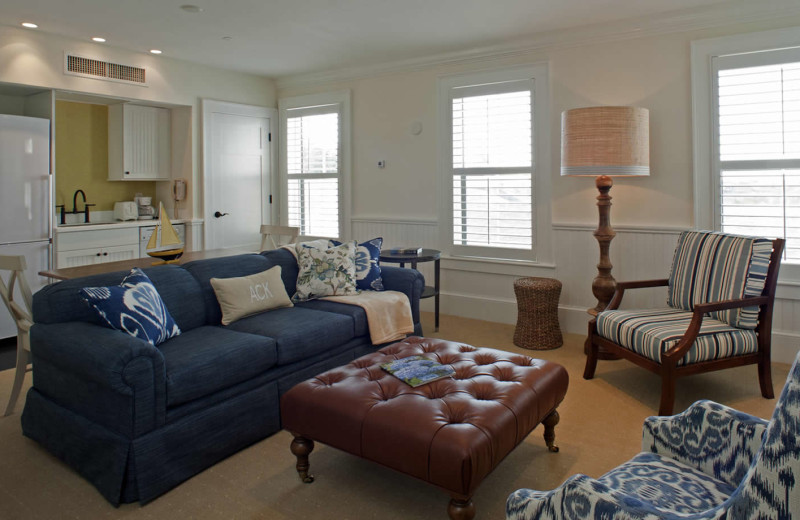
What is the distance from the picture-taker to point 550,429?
2.59 m

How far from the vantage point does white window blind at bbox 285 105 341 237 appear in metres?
6.11

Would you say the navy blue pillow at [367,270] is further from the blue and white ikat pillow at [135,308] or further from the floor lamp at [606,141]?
the floor lamp at [606,141]

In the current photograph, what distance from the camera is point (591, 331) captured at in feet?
11.7

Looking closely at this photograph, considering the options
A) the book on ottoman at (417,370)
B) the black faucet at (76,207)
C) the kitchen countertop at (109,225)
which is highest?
the black faucet at (76,207)

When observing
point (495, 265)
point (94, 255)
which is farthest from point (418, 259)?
point (94, 255)

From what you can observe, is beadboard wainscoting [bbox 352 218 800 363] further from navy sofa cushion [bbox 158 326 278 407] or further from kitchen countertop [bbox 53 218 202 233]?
navy sofa cushion [bbox 158 326 278 407]

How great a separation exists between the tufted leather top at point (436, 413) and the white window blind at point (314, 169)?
381 cm

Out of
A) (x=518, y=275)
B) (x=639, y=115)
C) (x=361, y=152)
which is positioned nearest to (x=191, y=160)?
(x=361, y=152)

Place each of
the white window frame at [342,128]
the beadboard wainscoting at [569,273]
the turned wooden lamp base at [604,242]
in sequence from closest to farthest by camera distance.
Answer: the beadboard wainscoting at [569,273], the turned wooden lamp base at [604,242], the white window frame at [342,128]

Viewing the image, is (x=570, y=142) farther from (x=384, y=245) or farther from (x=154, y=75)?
(x=154, y=75)

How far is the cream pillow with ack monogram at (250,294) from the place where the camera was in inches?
127

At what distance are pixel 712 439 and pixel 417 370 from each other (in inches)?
46.7

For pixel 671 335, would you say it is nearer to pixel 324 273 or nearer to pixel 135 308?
pixel 324 273

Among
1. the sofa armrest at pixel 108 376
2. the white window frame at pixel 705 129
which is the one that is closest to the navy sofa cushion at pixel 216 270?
the sofa armrest at pixel 108 376
